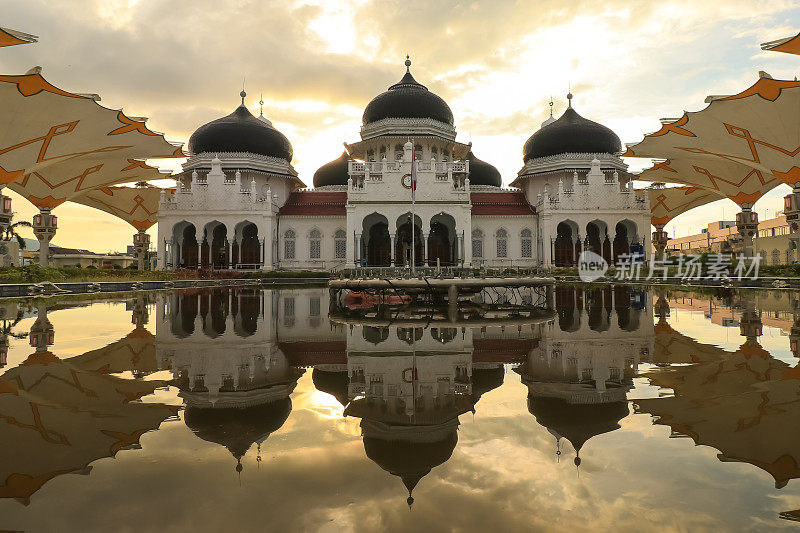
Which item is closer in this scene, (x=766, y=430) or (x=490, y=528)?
(x=490, y=528)

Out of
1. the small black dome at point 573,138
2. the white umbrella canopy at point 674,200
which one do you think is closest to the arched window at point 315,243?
the small black dome at point 573,138

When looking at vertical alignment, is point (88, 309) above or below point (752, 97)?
below

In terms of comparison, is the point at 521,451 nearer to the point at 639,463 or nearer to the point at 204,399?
the point at 639,463

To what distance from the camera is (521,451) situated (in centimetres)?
369

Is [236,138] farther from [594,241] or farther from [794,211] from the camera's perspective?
[794,211]

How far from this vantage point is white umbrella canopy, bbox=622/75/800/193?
23891mm

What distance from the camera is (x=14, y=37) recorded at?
16.5m

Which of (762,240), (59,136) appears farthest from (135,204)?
(762,240)

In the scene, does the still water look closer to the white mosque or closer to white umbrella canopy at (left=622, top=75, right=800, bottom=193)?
white umbrella canopy at (left=622, top=75, right=800, bottom=193)

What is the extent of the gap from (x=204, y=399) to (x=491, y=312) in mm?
10476

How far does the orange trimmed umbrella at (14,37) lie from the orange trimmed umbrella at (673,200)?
52.6 metres

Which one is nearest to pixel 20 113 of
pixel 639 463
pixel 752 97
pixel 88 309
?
pixel 88 309

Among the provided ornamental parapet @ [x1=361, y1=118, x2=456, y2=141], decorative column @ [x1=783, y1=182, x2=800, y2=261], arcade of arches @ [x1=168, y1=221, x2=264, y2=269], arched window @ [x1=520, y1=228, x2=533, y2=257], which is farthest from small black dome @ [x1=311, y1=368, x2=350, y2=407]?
ornamental parapet @ [x1=361, y1=118, x2=456, y2=141]

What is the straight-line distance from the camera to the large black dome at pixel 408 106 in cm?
4247
